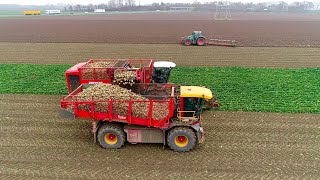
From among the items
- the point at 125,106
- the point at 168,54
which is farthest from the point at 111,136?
the point at 168,54

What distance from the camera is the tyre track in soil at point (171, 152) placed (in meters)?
8.36

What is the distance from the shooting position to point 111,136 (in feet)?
31.5

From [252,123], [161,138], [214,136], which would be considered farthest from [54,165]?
[252,123]

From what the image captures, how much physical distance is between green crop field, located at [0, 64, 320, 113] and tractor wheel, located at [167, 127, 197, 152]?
4231 millimetres

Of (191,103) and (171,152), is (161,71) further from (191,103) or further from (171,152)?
(171,152)

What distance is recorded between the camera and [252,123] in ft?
38.2

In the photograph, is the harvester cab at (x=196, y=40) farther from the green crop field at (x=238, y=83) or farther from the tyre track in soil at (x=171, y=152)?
the tyre track in soil at (x=171, y=152)

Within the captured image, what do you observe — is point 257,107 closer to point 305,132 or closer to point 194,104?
point 305,132

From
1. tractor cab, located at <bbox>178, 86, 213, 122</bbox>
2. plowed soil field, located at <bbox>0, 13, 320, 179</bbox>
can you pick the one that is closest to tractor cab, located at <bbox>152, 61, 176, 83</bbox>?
plowed soil field, located at <bbox>0, 13, 320, 179</bbox>

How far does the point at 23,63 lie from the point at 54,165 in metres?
16.3

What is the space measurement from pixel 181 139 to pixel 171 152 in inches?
20.8

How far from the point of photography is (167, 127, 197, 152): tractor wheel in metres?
9.23

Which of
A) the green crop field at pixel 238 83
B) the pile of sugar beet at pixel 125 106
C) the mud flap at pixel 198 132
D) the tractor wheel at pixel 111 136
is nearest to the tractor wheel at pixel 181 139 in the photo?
the mud flap at pixel 198 132

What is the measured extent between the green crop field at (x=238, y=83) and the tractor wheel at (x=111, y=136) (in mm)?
5428
